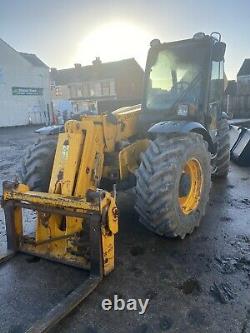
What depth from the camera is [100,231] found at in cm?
302

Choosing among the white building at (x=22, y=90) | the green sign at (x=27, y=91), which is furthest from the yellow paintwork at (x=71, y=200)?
the green sign at (x=27, y=91)

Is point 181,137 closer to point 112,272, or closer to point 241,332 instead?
point 112,272

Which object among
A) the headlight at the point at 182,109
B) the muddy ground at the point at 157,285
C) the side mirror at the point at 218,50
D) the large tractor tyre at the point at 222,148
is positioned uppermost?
the side mirror at the point at 218,50

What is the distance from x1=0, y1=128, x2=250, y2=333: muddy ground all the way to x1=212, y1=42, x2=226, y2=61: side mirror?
2.55 metres

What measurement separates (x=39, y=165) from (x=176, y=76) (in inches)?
98.3

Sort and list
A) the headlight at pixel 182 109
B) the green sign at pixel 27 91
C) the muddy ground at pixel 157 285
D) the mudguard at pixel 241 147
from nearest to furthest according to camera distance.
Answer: the muddy ground at pixel 157 285 < the headlight at pixel 182 109 < the mudguard at pixel 241 147 < the green sign at pixel 27 91

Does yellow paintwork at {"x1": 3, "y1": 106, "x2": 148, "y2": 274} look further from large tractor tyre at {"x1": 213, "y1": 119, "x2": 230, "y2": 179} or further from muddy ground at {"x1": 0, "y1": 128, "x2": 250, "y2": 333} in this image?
large tractor tyre at {"x1": 213, "y1": 119, "x2": 230, "y2": 179}

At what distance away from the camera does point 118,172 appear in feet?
14.1

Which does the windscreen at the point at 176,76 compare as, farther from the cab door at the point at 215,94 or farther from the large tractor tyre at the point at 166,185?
the large tractor tyre at the point at 166,185

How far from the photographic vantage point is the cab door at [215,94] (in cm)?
500

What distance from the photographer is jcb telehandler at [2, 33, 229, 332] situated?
123 inches

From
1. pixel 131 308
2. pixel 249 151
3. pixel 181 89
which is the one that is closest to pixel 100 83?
pixel 249 151

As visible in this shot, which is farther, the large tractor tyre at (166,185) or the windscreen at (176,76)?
the windscreen at (176,76)

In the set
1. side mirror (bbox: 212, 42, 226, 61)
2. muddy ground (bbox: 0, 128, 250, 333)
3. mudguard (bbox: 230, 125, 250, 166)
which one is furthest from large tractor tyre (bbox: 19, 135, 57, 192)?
mudguard (bbox: 230, 125, 250, 166)
